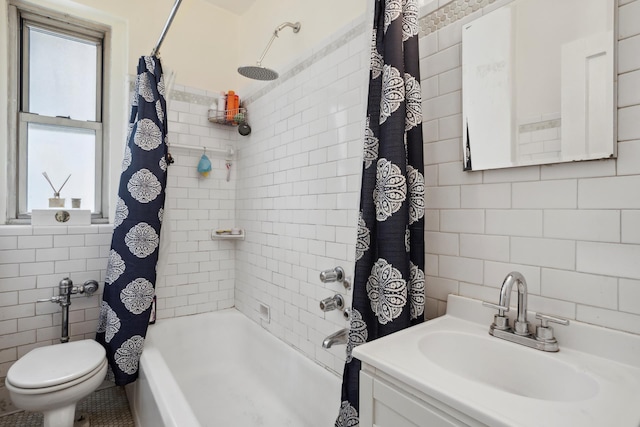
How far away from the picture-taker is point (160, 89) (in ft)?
6.68

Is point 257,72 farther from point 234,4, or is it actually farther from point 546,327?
point 546,327

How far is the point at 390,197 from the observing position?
1.09 meters

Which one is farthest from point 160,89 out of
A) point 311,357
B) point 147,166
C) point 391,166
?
point 311,357

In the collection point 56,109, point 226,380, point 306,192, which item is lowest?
point 226,380

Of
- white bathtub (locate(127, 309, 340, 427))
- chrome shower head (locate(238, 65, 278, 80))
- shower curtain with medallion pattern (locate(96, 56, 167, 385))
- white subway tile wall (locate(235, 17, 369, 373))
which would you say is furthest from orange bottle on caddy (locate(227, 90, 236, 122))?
white bathtub (locate(127, 309, 340, 427))

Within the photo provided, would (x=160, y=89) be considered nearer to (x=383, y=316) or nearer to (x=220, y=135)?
(x=220, y=135)

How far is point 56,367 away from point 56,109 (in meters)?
1.69

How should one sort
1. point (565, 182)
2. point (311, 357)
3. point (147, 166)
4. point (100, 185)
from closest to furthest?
point (565, 182)
point (311, 357)
point (147, 166)
point (100, 185)

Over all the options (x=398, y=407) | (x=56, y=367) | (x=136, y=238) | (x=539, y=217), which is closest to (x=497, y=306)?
(x=539, y=217)

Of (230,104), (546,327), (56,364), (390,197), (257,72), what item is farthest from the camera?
(230,104)

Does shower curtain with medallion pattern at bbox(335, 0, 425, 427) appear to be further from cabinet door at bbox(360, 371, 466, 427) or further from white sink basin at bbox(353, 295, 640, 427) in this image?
cabinet door at bbox(360, 371, 466, 427)

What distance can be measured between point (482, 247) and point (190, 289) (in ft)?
7.06

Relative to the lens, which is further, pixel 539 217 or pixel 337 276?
pixel 337 276

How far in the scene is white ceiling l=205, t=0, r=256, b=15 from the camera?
8.39ft
